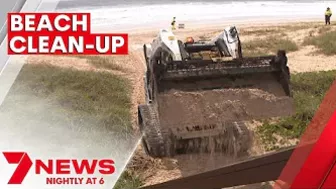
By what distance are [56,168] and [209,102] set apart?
2071 mm

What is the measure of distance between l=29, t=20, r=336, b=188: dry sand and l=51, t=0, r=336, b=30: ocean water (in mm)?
1142

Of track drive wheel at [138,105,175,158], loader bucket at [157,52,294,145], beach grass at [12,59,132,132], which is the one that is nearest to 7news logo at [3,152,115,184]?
track drive wheel at [138,105,175,158]

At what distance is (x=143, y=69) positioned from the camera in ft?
38.5

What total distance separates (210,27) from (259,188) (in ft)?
48.0

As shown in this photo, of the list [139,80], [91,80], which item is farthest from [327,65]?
[91,80]

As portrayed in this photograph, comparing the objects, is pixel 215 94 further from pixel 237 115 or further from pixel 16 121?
pixel 16 121

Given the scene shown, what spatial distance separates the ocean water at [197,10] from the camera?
17.4 m

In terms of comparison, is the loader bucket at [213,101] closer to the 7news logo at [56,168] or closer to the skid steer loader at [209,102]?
the skid steer loader at [209,102]

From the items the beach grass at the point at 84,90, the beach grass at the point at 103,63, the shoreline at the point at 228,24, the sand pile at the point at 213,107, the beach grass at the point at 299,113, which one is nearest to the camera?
the sand pile at the point at 213,107

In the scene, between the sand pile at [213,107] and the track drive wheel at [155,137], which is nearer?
the sand pile at [213,107]

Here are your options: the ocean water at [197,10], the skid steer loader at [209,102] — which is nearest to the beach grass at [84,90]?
the skid steer loader at [209,102]

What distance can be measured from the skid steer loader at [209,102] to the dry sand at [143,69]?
0.10 meters

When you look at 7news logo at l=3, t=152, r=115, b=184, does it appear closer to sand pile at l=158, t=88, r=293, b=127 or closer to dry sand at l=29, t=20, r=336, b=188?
dry sand at l=29, t=20, r=336, b=188

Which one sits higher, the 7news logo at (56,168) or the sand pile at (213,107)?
the sand pile at (213,107)
